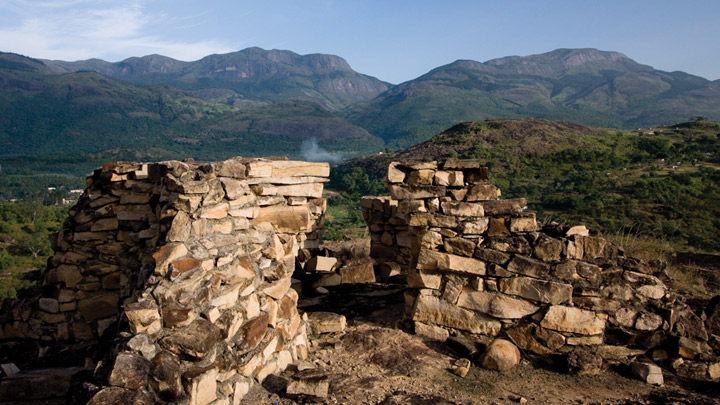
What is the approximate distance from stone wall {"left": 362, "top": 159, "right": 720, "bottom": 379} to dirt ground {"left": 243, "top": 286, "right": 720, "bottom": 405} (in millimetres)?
277

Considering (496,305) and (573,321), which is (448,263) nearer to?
(496,305)

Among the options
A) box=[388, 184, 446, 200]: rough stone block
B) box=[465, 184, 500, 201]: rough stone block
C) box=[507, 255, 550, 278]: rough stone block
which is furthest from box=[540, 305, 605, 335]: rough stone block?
box=[388, 184, 446, 200]: rough stone block

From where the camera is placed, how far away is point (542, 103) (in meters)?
141

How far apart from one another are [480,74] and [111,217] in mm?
207240

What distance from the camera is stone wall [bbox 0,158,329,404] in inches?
139

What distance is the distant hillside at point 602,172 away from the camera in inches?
811

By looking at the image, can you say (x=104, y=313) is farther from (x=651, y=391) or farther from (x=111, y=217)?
(x=651, y=391)

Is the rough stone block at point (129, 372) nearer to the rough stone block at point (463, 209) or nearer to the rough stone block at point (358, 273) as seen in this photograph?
the rough stone block at point (463, 209)

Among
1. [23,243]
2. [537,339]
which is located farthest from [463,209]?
[23,243]

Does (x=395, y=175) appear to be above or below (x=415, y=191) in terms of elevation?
above

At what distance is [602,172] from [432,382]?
28635mm

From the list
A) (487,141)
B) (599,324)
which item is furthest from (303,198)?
(487,141)

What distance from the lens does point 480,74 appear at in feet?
647

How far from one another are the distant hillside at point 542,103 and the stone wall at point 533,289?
96114mm
